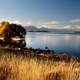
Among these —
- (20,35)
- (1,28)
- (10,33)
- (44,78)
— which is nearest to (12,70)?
(44,78)

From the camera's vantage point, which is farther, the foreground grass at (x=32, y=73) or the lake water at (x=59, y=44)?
the lake water at (x=59, y=44)

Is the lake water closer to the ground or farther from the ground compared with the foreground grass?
closer to the ground

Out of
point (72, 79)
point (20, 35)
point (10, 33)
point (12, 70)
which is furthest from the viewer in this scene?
point (20, 35)

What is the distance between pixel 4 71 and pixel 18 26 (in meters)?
37.6

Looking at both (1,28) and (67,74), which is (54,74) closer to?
(67,74)

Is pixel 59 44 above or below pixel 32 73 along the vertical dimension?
below

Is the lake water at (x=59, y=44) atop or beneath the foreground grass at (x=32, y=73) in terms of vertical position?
beneath

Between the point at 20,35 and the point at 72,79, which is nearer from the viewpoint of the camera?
the point at 72,79

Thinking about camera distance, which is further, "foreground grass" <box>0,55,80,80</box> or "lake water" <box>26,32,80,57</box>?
"lake water" <box>26,32,80,57</box>

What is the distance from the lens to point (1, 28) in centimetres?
3944

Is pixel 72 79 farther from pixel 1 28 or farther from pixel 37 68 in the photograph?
pixel 1 28

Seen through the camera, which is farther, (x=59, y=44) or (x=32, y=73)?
(x=59, y=44)

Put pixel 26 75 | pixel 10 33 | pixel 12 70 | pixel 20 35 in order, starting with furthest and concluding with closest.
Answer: pixel 20 35 → pixel 10 33 → pixel 12 70 → pixel 26 75

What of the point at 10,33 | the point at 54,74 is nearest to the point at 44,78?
the point at 54,74
